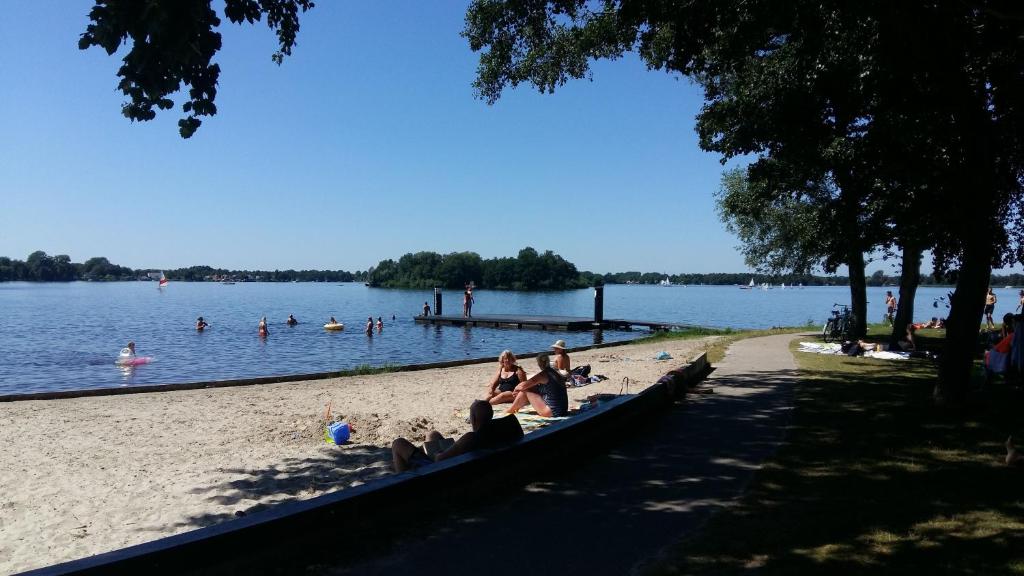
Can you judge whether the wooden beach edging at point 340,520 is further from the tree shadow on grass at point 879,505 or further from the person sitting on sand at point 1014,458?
the person sitting on sand at point 1014,458

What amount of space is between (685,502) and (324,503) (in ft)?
9.56

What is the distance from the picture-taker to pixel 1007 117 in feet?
33.7

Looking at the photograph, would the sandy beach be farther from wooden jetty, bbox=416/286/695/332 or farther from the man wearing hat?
wooden jetty, bbox=416/286/695/332

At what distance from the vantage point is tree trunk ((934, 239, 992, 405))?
28.8 ft

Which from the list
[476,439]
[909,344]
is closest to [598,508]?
[476,439]

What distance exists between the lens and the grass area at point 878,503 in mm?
4047

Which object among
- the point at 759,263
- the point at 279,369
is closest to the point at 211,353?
the point at 279,369

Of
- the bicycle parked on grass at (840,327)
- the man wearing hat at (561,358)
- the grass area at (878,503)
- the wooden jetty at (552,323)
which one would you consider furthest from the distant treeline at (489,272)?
the grass area at (878,503)

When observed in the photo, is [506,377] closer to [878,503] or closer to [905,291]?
[878,503]

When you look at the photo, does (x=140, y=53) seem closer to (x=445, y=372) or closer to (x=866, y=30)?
(x=866, y=30)

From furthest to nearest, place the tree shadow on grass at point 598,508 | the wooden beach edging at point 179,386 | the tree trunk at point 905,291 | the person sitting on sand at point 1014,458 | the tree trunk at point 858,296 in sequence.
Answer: the tree trunk at point 858,296
the tree trunk at point 905,291
the wooden beach edging at point 179,386
the person sitting on sand at point 1014,458
the tree shadow on grass at point 598,508

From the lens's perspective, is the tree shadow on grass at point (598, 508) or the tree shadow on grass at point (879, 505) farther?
the tree shadow on grass at point (598, 508)

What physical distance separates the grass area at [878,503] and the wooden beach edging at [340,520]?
1.78 metres

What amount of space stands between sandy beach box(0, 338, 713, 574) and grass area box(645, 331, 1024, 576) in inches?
161
